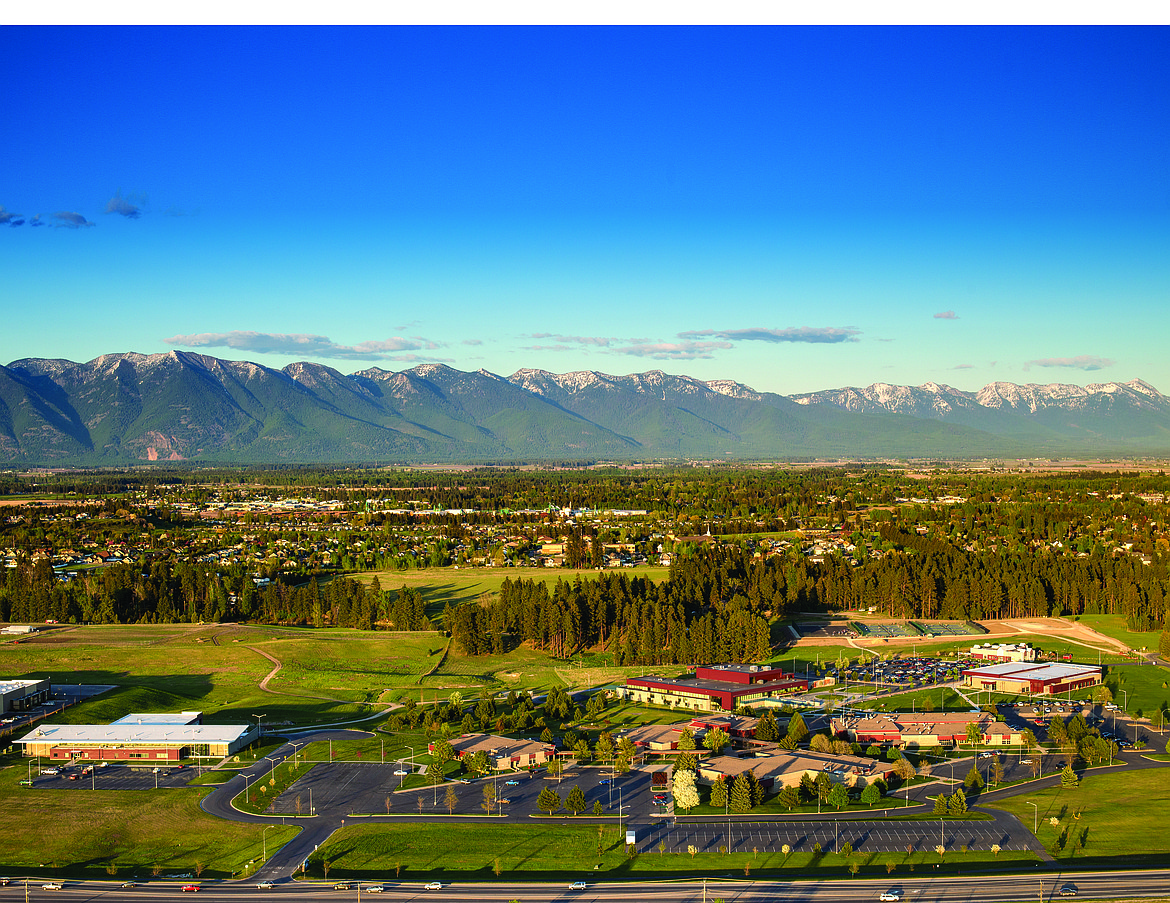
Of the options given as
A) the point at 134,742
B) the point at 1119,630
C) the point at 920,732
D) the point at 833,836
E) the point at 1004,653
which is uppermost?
the point at 134,742

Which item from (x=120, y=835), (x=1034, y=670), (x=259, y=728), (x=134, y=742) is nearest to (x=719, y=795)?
(x=120, y=835)

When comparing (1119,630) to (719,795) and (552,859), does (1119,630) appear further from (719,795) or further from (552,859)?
(552,859)

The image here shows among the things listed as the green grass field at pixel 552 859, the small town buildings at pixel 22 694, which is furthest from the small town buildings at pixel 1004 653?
the small town buildings at pixel 22 694

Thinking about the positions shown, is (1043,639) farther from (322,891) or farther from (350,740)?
(322,891)

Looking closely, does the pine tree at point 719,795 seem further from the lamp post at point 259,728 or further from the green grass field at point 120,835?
the lamp post at point 259,728

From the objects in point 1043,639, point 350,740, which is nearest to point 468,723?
point 350,740

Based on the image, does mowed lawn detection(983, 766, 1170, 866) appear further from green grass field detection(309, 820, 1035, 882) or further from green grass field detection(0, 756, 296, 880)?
green grass field detection(0, 756, 296, 880)

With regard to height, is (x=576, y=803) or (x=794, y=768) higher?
(x=576, y=803)
